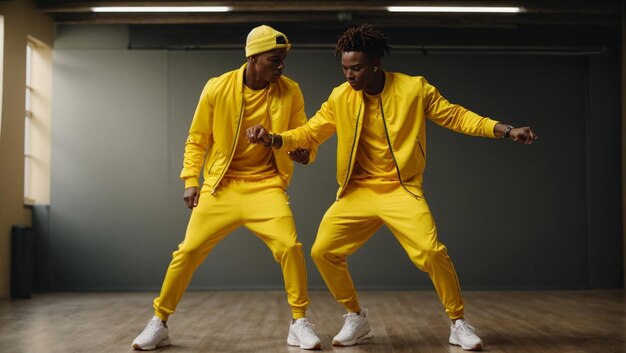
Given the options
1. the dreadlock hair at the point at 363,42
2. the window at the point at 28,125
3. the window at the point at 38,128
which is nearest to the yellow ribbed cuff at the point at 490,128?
the dreadlock hair at the point at 363,42

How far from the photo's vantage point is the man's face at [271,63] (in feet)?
14.2

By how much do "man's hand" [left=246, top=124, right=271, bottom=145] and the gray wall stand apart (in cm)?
527

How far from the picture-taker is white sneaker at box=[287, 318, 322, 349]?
4.22 metres

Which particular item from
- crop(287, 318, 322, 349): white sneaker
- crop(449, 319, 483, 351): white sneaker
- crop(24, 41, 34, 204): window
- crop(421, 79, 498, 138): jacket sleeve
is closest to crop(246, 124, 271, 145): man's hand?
crop(421, 79, 498, 138): jacket sleeve

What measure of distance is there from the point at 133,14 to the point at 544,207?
5130mm

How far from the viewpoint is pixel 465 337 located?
4.18 meters

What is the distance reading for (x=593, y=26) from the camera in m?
9.61

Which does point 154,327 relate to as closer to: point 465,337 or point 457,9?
point 465,337

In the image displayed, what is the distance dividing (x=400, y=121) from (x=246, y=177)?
0.88 metres

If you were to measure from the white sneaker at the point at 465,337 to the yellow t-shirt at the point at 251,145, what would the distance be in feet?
4.17

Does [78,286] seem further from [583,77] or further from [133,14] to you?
[583,77]

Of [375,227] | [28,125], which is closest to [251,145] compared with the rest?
[375,227]

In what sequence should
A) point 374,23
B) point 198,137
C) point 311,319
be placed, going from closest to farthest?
1. point 198,137
2. point 311,319
3. point 374,23

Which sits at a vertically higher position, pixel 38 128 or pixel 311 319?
pixel 38 128
